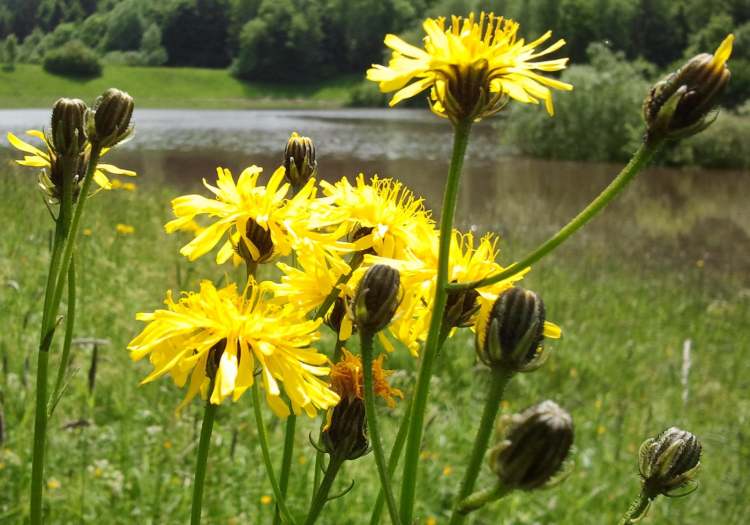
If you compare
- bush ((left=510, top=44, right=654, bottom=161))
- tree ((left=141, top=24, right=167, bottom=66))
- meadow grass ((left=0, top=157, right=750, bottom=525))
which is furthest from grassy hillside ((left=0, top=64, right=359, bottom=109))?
meadow grass ((left=0, top=157, right=750, bottom=525))

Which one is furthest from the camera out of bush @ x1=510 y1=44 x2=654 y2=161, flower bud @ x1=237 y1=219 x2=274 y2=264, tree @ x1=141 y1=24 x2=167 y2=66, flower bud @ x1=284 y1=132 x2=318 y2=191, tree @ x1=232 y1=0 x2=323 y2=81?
tree @ x1=141 y1=24 x2=167 y2=66

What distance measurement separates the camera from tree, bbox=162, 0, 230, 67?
84.7 m

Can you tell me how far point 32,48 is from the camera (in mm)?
84750

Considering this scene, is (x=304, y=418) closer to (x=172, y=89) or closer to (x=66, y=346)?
(x=66, y=346)

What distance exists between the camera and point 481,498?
2.21 ft

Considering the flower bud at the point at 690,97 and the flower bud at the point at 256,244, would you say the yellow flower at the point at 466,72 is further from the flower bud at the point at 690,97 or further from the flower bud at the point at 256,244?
the flower bud at the point at 256,244

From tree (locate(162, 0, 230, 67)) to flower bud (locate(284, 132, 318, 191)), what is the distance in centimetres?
8775

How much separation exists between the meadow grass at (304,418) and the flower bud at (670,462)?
15cm

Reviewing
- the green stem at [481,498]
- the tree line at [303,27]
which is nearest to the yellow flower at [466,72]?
the green stem at [481,498]

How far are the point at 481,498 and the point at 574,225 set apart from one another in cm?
28

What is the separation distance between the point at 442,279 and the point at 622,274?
9.59 metres

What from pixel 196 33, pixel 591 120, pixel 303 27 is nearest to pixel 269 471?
pixel 591 120

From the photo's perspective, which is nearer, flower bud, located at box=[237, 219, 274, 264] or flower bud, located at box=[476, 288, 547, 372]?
flower bud, located at box=[476, 288, 547, 372]

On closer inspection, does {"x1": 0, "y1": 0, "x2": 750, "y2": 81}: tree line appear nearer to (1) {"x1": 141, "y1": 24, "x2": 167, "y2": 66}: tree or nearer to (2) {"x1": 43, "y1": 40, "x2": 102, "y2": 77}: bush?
(1) {"x1": 141, "y1": 24, "x2": 167, "y2": 66}: tree
